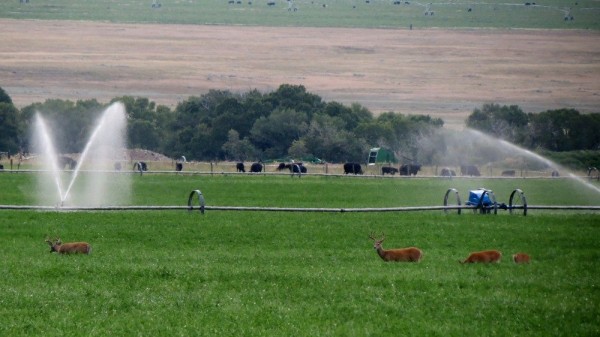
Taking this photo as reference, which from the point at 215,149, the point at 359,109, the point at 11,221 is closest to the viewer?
the point at 11,221

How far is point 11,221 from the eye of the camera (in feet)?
105

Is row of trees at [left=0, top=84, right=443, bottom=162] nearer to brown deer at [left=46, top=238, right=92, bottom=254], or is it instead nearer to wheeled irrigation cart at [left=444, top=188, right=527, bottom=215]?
wheeled irrigation cart at [left=444, top=188, right=527, bottom=215]

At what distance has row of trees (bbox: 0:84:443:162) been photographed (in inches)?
3903

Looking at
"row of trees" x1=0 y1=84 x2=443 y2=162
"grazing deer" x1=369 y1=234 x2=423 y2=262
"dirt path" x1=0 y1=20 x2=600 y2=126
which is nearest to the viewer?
"grazing deer" x1=369 y1=234 x2=423 y2=262

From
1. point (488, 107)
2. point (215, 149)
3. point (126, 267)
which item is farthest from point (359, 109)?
point (126, 267)

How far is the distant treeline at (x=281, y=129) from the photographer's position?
99.5m

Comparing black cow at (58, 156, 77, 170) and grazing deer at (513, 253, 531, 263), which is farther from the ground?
black cow at (58, 156, 77, 170)

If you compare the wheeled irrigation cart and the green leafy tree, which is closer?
the wheeled irrigation cart

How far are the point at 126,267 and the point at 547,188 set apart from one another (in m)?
40.7

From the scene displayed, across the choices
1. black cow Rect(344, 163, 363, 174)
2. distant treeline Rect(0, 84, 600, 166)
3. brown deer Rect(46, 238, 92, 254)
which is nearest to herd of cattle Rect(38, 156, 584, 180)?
black cow Rect(344, 163, 363, 174)

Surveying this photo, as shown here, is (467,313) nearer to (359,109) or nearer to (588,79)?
(359,109)

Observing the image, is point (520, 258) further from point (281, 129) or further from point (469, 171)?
point (281, 129)

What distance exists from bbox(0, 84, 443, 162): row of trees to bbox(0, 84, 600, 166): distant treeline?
0.08 m

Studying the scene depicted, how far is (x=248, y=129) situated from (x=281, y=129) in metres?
3.74
